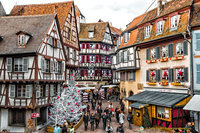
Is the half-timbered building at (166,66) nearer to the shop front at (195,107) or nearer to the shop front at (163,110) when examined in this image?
the shop front at (163,110)

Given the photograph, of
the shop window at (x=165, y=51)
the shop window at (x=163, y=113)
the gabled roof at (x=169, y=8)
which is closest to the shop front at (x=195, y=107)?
the shop window at (x=163, y=113)

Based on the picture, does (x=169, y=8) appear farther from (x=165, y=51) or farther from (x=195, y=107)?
(x=195, y=107)

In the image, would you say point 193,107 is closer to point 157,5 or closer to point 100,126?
point 100,126

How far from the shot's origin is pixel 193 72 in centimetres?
1764

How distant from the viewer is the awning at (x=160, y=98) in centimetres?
1746

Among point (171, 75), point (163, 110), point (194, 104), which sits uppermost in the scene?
point (171, 75)

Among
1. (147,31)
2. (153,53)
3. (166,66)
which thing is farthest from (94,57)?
(166,66)

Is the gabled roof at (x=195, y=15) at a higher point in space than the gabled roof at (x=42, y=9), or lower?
lower

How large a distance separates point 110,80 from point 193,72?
25.2 meters

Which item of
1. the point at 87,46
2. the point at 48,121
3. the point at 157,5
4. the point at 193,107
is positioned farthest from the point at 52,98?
the point at 87,46

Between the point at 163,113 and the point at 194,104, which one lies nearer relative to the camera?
the point at 194,104

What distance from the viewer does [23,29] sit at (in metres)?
21.5

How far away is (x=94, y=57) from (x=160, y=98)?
22.4 m

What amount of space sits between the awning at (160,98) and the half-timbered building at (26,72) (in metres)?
9.69
